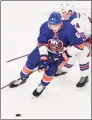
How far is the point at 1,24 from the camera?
14.9 feet

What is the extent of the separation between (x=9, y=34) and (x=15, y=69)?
3.20ft

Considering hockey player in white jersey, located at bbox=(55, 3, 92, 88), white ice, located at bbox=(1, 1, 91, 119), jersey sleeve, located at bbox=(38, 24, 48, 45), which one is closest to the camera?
white ice, located at bbox=(1, 1, 91, 119)

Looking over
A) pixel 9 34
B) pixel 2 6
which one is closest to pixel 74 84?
pixel 9 34

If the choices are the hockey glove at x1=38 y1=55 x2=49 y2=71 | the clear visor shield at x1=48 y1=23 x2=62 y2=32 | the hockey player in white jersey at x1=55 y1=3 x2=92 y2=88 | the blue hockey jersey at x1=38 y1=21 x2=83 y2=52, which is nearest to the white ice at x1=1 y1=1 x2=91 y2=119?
the hockey player in white jersey at x1=55 y1=3 x2=92 y2=88

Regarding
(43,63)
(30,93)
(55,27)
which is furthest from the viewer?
(30,93)

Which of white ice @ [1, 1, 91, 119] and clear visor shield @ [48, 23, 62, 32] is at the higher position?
clear visor shield @ [48, 23, 62, 32]

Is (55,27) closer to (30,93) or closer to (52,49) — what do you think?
(52,49)

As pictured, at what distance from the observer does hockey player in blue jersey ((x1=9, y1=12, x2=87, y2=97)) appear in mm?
2732

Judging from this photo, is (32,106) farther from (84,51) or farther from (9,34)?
(9,34)

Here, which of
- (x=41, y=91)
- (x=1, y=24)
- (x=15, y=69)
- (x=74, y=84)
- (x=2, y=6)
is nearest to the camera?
(x=41, y=91)

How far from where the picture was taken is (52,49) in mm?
2801

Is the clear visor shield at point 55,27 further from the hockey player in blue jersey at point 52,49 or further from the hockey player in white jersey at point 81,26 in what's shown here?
the hockey player in white jersey at point 81,26

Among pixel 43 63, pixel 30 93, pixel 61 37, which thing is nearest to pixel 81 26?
pixel 61 37

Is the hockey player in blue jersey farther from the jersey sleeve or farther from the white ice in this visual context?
the white ice
